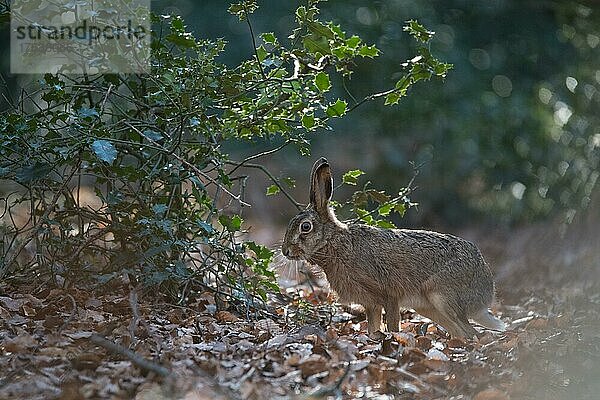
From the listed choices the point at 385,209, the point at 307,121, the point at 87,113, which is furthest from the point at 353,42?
the point at 87,113

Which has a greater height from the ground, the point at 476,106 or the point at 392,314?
the point at 476,106

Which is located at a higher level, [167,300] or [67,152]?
[67,152]

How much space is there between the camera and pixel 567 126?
7.50m

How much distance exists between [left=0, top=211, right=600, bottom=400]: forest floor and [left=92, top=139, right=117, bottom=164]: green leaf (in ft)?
1.77

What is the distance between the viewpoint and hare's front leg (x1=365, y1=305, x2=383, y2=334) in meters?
4.45

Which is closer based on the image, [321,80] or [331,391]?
[331,391]

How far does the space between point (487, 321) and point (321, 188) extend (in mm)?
1002

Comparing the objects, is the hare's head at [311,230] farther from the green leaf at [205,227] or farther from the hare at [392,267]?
the green leaf at [205,227]

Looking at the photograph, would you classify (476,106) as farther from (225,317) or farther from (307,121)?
(225,317)

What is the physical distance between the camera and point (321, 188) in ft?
15.0

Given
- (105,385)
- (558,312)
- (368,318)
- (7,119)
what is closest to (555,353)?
(368,318)

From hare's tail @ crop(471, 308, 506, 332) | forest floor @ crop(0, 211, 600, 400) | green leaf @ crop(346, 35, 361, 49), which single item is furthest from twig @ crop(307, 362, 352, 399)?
green leaf @ crop(346, 35, 361, 49)

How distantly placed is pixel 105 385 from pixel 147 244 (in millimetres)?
1513

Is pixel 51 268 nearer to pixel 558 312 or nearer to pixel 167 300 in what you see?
pixel 167 300
